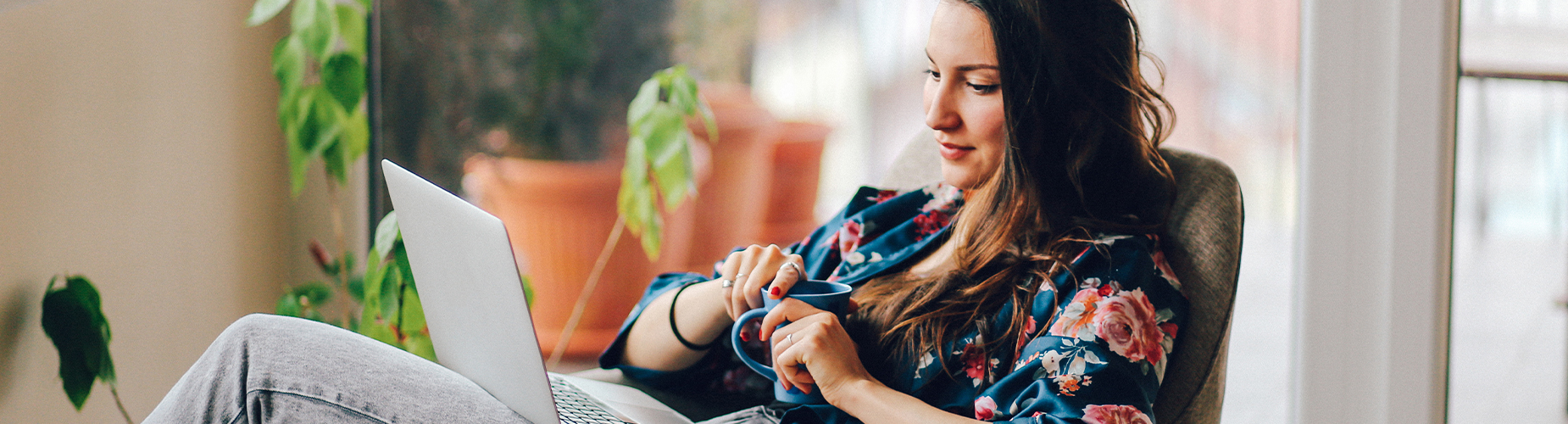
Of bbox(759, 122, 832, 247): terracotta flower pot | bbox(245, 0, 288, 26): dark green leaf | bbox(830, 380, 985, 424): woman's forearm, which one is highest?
bbox(245, 0, 288, 26): dark green leaf

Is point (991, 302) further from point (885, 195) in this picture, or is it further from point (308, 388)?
point (308, 388)

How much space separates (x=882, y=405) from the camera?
0.83m

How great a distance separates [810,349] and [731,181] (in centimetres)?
167

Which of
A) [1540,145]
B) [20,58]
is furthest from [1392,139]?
[1540,145]

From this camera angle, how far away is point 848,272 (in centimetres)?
108

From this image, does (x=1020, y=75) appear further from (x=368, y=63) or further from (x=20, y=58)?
(x=368, y=63)

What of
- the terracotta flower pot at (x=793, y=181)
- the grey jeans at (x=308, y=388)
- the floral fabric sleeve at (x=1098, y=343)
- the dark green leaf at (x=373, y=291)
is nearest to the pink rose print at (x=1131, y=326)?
the floral fabric sleeve at (x=1098, y=343)

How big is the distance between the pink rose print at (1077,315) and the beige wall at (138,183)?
1.27 meters

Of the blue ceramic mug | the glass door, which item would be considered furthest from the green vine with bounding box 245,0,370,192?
the glass door

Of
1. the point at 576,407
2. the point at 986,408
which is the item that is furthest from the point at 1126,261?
the point at 576,407

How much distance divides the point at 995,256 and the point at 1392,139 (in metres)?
0.45

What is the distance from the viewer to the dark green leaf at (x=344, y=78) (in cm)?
149

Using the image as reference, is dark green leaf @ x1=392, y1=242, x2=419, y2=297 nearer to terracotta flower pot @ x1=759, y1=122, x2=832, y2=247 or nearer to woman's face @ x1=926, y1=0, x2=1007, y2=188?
woman's face @ x1=926, y1=0, x2=1007, y2=188

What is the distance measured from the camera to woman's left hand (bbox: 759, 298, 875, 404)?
835 millimetres
